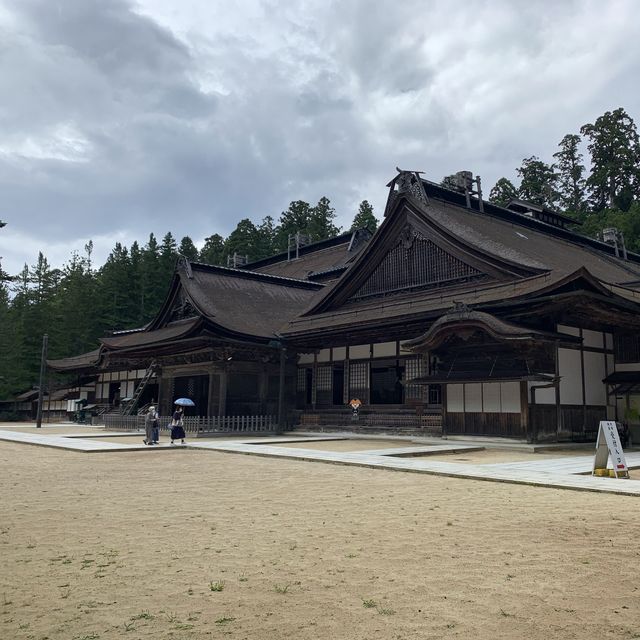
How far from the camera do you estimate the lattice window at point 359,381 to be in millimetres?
24656

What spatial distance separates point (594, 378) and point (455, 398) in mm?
4730

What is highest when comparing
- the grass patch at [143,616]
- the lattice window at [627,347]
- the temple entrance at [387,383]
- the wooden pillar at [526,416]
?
the lattice window at [627,347]

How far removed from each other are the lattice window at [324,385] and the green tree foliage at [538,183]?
49749 millimetres

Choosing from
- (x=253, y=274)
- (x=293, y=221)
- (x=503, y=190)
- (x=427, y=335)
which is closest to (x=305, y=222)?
(x=293, y=221)

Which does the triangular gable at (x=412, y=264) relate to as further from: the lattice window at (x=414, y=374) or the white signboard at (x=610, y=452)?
the white signboard at (x=610, y=452)

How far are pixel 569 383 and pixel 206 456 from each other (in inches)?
459

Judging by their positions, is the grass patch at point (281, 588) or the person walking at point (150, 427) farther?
the person walking at point (150, 427)

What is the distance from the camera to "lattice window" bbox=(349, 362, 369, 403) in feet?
80.9

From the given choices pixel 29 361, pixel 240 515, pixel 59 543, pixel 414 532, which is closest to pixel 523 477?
pixel 414 532

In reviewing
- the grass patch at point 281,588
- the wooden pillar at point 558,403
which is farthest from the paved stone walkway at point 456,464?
the grass patch at point 281,588

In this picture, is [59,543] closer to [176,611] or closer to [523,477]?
[176,611]

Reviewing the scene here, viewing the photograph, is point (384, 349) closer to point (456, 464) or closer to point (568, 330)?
point (568, 330)

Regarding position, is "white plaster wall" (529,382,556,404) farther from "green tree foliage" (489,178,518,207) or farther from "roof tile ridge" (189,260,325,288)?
"green tree foliage" (489,178,518,207)

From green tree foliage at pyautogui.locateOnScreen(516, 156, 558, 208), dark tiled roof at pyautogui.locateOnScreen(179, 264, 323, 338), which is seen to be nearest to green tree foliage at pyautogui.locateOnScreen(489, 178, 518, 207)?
green tree foliage at pyautogui.locateOnScreen(516, 156, 558, 208)
